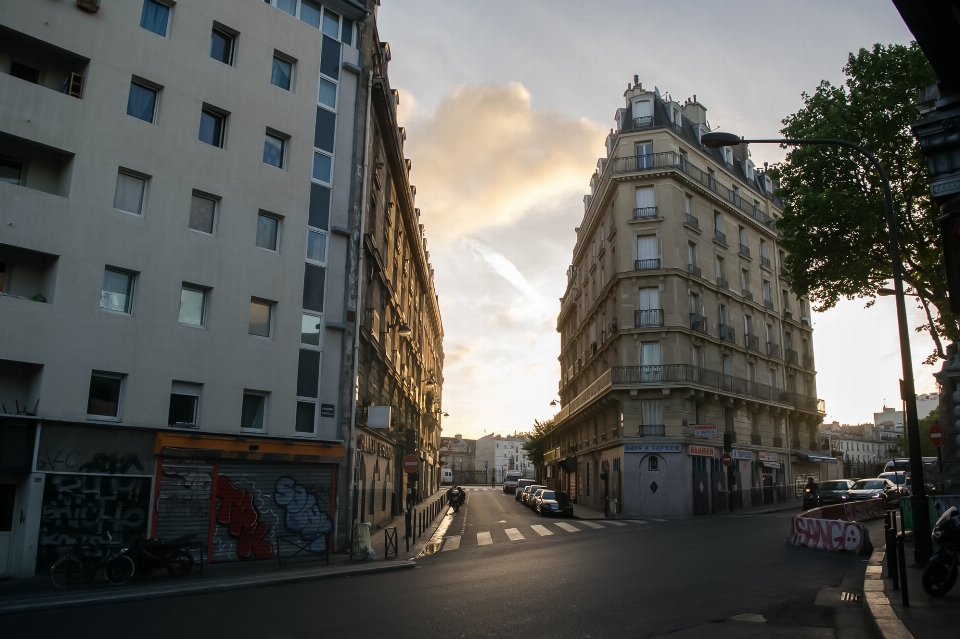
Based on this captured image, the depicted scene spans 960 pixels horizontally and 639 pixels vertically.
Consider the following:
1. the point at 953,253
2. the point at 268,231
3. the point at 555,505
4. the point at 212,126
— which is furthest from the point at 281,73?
the point at 555,505

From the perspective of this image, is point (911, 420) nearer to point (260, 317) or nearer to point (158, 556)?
point (158, 556)

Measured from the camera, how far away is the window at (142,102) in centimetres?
1802

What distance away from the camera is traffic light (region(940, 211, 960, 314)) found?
540cm

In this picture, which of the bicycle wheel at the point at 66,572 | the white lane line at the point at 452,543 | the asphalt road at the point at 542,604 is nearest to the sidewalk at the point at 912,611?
the asphalt road at the point at 542,604

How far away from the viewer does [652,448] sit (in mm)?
36781

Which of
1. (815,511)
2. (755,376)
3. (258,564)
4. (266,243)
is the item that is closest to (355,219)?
Answer: (266,243)

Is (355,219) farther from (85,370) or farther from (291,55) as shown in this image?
(85,370)

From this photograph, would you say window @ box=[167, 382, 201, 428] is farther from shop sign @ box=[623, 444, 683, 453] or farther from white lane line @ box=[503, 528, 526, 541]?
shop sign @ box=[623, 444, 683, 453]

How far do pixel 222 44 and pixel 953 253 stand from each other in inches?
797

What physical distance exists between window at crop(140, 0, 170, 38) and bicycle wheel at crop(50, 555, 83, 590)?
13.7 m

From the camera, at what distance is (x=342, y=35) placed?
23.6 metres

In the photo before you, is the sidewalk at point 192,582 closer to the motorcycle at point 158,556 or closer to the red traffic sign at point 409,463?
the motorcycle at point 158,556

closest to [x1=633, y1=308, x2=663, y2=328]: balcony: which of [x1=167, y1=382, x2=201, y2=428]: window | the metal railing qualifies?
the metal railing

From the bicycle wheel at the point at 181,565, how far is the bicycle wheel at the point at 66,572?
1.72m
